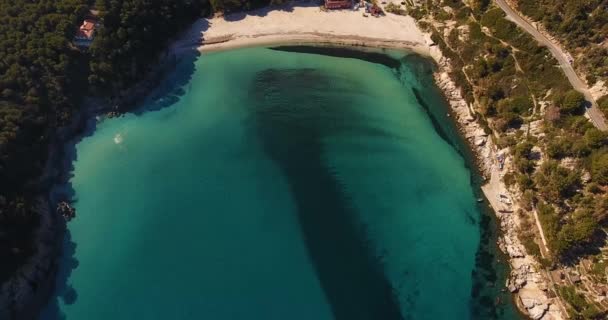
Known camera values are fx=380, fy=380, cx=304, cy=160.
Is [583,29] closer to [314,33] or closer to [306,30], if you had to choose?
[314,33]

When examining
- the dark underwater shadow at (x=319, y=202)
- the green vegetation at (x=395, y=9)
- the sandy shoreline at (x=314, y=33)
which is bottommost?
the dark underwater shadow at (x=319, y=202)

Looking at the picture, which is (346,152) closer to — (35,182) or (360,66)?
(360,66)

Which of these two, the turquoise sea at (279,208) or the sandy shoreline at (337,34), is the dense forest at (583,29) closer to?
the sandy shoreline at (337,34)

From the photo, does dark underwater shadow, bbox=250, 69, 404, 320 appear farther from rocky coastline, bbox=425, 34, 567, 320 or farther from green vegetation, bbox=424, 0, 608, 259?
green vegetation, bbox=424, 0, 608, 259

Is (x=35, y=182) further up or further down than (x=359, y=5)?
further down

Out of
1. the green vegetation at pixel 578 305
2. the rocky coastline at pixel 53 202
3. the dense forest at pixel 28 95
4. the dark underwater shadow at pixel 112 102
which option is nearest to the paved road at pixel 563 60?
the green vegetation at pixel 578 305

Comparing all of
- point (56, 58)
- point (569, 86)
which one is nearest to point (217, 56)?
point (56, 58)

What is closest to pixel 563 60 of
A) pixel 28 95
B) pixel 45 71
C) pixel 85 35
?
pixel 85 35
